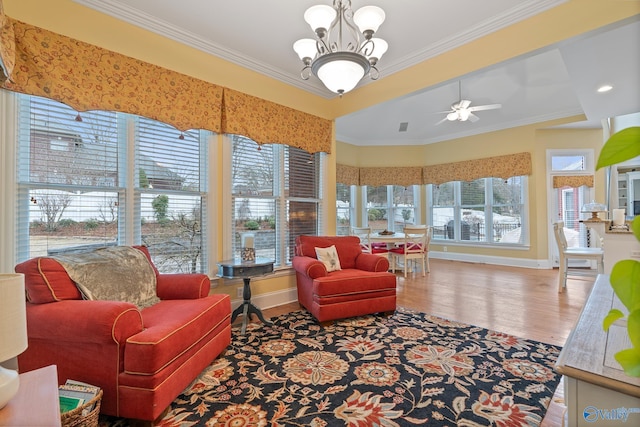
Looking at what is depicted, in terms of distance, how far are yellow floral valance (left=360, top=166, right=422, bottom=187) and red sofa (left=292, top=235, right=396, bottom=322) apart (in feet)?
14.0

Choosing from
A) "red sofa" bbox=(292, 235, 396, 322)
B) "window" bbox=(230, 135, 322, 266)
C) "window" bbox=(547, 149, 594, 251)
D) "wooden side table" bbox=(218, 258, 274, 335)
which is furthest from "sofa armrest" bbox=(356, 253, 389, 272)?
"window" bbox=(547, 149, 594, 251)

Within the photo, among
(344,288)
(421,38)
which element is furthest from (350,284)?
(421,38)

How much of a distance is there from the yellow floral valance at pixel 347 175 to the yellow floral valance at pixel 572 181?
164 inches

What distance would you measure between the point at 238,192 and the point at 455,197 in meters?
5.86

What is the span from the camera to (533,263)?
6.07 meters

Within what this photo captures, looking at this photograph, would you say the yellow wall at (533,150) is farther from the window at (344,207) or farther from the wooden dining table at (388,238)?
the wooden dining table at (388,238)

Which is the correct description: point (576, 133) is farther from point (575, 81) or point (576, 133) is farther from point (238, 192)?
point (238, 192)

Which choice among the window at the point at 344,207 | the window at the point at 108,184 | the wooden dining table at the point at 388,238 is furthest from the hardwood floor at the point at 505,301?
the window at the point at 344,207

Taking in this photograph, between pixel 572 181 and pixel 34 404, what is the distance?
7914mm

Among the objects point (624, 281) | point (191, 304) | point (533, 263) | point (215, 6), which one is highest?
point (215, 6)

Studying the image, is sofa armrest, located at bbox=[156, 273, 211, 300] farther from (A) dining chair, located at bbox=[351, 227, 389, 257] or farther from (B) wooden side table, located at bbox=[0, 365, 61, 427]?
(A) dining chair, located at bbox=[351, 227, 389, 257]

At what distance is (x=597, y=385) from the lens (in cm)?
77

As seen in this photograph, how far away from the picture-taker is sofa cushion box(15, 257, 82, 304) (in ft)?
5.91

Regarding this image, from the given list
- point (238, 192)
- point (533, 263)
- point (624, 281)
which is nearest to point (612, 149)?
point (624, 281)
